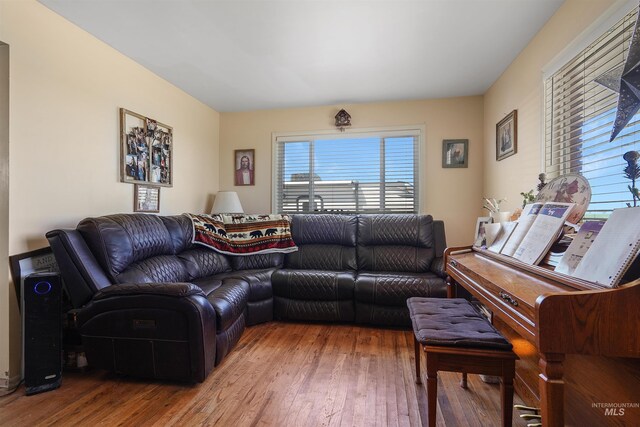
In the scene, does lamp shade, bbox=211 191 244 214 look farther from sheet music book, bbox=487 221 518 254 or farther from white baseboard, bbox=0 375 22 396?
sheet music book, bbox=487 221 518 254

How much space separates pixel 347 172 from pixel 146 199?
2359mm

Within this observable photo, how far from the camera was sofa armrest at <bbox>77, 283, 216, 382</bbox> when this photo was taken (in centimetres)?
175

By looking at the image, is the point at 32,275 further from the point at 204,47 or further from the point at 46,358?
the point at 204,47

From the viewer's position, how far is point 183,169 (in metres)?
3.50

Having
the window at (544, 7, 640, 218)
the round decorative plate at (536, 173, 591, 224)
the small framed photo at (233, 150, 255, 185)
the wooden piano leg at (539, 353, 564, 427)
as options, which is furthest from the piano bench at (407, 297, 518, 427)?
the small framed photo at (233, 150, 255, 185)

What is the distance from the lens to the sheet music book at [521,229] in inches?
61.9

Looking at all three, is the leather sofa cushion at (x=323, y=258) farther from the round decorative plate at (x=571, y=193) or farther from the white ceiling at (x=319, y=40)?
the round decorative plate at (x=571, y=193)

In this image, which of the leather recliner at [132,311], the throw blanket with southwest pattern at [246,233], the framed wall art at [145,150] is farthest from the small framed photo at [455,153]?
the framed wall art at [145,150]

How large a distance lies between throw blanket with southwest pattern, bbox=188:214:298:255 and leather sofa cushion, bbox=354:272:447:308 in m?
1.01

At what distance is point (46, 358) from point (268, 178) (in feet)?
9.47

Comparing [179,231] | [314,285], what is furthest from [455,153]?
[179,231]

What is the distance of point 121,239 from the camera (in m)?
2.14

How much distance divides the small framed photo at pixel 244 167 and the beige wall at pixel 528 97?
9.89 ft

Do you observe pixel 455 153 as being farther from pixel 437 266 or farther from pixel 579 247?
pixel 579 247
